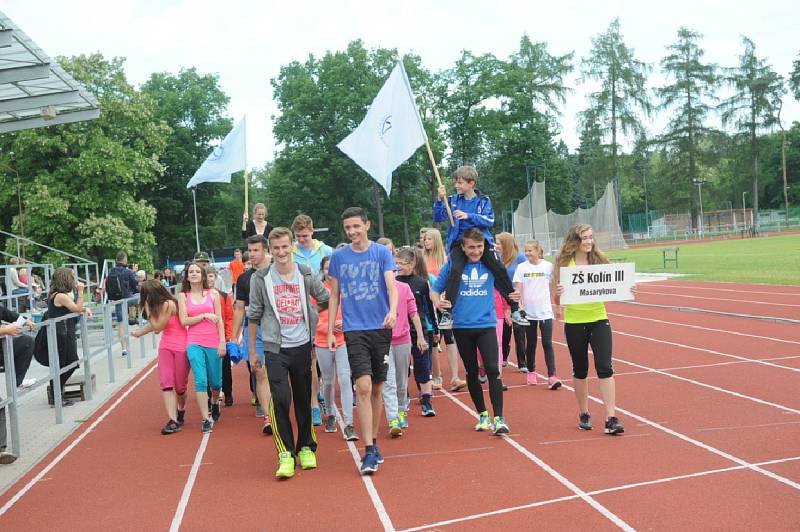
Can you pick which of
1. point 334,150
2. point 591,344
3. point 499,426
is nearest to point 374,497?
point 499,426

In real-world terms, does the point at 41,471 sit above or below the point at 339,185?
below

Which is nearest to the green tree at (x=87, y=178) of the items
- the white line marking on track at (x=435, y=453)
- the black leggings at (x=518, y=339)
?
the black leggings at (x=518, y=339)

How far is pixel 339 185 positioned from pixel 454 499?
51.5 meters

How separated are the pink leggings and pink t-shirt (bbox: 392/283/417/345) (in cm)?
227

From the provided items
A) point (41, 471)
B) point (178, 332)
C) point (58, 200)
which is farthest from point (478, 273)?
point (58, 200)

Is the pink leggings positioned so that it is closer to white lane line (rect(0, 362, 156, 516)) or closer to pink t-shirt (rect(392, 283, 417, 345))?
white lane line (rect(0, 362, 156, 516))

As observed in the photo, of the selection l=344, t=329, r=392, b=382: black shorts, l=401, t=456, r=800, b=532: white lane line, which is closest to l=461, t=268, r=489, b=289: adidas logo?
l=344, t=329, r=392, b=382: black shorts

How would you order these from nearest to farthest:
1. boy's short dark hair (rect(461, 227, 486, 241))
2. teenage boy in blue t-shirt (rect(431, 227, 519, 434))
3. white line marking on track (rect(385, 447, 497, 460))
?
white line marking on track (rect(385, 447, 497, 460)), teenage boy in blue t-shirt (rect(431, 227, 519, 434)), boy's short dark hair (rect(461, 227, 486, 241))

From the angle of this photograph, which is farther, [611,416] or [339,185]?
[339,185]

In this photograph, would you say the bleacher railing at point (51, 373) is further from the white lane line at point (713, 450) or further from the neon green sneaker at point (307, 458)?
the white lane line at point (713, 450)

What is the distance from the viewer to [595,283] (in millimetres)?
6996

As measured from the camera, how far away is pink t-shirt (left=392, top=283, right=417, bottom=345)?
300 inches

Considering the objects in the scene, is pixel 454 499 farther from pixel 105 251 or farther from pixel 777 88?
pixel 777 88

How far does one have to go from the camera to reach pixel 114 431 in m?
8.63
